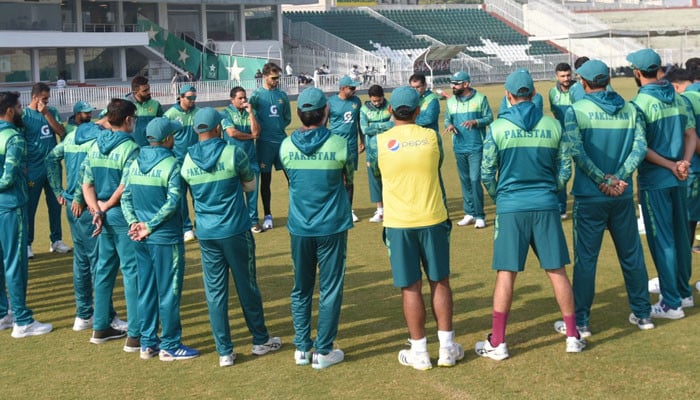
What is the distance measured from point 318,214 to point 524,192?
5.00 ft

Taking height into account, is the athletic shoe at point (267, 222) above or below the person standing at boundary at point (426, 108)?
below

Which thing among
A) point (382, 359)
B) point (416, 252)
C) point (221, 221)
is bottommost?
point (382, 359)

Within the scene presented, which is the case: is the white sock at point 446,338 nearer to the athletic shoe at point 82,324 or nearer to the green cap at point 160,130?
the green cap at point 160,130

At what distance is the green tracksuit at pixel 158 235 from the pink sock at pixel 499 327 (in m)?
2.45

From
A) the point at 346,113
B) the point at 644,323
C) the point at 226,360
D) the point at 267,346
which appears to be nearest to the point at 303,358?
the point at 267,346

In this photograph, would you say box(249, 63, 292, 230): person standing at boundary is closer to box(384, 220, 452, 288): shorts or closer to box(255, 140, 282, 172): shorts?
box(255, 140, 282, 172): shorts

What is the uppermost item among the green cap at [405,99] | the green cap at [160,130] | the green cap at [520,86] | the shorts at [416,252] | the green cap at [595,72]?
the green cap at [595,72]

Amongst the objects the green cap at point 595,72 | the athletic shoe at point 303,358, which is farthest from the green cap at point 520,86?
the athletic shoe at point 303,358

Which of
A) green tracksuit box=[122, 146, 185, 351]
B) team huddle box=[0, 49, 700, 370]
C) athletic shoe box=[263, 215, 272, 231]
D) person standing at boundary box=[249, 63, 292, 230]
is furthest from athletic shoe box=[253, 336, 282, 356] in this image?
athletic shoe box=[263, 215, 272, 231]

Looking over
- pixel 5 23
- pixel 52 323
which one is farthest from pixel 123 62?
pixel 52 323

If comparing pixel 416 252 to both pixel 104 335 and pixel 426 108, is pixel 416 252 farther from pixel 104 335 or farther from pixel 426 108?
pixel 426 108

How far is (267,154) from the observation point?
41.4 feet

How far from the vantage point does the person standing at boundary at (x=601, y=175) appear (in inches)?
278

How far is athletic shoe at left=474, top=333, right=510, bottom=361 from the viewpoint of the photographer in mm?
6848
